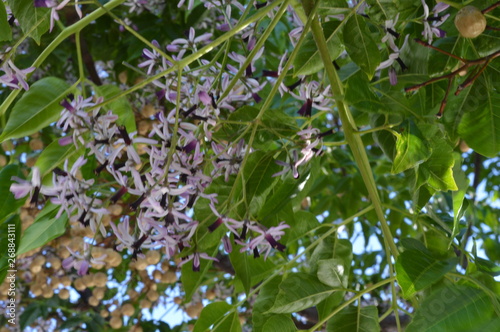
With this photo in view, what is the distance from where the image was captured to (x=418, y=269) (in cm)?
68

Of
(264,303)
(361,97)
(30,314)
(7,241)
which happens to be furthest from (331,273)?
(30,314)

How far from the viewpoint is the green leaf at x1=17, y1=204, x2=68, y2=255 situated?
0.82m

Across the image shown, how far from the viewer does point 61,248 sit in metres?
1.72

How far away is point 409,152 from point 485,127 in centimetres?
17

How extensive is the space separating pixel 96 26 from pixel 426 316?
4.45 feet

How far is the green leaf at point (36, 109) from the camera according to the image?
0.78 meters

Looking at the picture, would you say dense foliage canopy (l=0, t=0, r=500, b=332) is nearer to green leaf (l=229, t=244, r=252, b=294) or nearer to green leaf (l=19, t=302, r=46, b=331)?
green leaf (l=229, t=244, r=252, b=294)

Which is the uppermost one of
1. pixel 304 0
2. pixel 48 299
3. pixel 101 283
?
pixel 48 299

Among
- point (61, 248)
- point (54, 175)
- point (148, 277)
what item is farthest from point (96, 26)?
point (54, 175)

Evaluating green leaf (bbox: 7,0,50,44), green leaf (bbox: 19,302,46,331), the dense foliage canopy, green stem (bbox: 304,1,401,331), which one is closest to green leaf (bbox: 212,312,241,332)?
the dense foliage canopy

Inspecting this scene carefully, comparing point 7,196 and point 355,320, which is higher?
point 7,196

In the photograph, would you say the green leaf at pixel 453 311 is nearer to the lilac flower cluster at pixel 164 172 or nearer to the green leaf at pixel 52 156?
the lilac flower cluster at pixel 164 172

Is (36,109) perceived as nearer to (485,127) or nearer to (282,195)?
(282,195)

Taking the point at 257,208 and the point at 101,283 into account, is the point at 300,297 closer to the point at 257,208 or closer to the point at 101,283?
the point at 257,208
